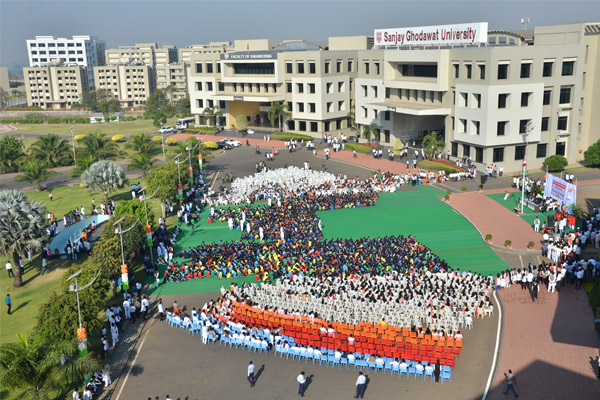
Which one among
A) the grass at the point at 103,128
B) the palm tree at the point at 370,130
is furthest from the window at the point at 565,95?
the grass at the point at 103,128

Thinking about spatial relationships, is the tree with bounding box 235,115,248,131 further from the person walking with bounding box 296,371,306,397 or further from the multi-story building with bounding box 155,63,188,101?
the multi-story building with bounding box 155,63,188,101

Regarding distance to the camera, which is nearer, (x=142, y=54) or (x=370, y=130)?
(x=370, y=130)

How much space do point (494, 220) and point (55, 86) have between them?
147 m

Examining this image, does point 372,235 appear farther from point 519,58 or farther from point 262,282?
point 519,58

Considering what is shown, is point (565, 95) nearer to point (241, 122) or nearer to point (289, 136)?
point (289, 136)

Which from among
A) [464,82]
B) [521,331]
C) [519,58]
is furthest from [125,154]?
[521,331]

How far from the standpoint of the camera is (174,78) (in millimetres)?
165375

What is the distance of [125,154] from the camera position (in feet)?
245

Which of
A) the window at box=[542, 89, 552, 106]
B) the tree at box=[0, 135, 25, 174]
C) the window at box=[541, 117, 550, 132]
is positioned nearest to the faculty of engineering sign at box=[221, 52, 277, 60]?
the tree at box=[0, 135, 25, 174]

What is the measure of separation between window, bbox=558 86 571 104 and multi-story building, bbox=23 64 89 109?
136543mm

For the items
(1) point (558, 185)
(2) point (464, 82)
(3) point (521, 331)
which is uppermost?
(2) point (464, 82)

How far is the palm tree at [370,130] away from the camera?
68.4 m

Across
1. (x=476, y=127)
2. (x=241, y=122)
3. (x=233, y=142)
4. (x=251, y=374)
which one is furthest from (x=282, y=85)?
(x=251, y=374)

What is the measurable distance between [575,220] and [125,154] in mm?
55394
